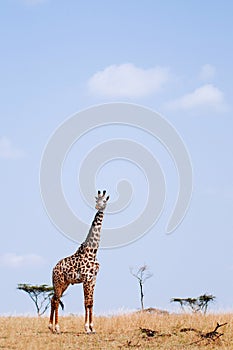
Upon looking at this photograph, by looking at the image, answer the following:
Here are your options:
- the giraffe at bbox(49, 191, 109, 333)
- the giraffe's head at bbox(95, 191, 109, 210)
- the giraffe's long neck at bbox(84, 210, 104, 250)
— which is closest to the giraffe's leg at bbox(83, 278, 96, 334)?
the giraffe at bbox(49, 191, 109, 333)

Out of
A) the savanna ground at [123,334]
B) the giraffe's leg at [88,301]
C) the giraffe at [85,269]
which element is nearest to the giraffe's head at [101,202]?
the giraffe at [85,269]

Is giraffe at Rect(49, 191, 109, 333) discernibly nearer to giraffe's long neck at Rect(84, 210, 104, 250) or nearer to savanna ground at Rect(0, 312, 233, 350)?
giraffe's long neck at Rect(84, 210, 104, 250)

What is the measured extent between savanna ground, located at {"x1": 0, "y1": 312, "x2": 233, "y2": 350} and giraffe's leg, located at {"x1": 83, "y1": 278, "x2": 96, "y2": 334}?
0.26m

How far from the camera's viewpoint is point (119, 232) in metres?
21.1

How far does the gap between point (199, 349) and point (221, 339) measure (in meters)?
1.50

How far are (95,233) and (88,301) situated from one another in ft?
5.97

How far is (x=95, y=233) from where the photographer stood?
1720cm

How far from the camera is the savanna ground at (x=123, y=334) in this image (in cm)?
1457

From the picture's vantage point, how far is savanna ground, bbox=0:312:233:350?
574 inches

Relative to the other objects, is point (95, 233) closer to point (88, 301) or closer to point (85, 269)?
point (85, 269)

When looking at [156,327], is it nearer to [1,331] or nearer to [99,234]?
[99,234]

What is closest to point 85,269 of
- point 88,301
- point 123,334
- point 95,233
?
point 88,301

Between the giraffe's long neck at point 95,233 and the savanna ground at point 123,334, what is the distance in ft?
7.54

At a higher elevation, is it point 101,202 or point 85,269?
point 101,202
